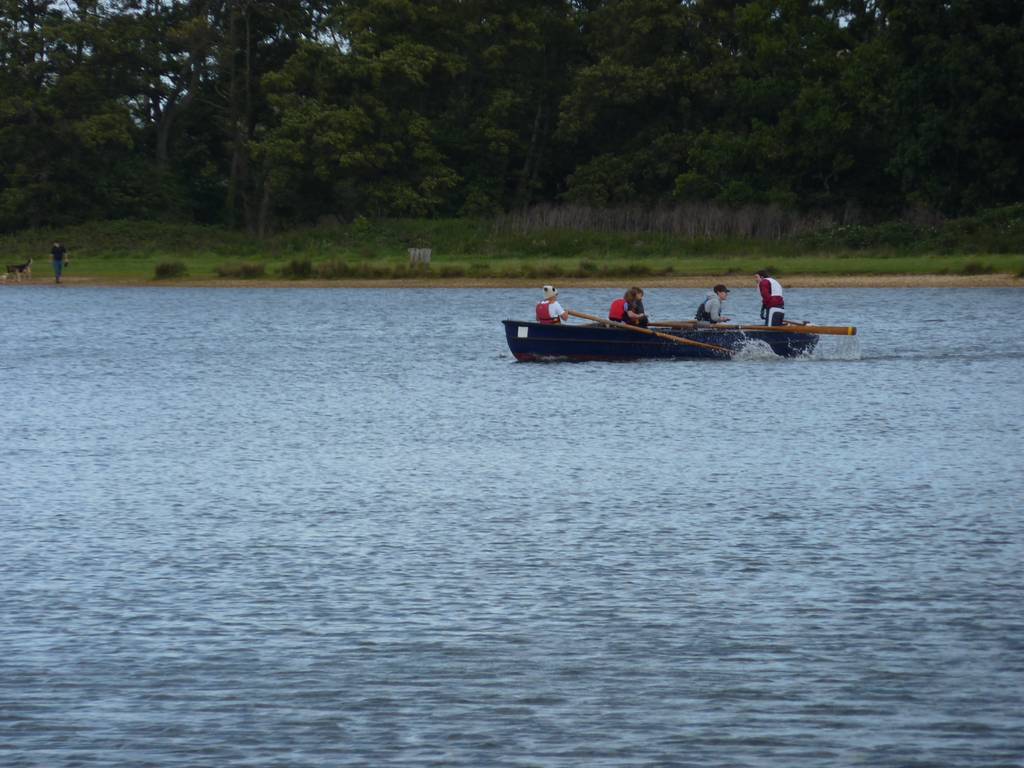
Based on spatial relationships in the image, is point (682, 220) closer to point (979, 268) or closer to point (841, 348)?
point (979, 268)

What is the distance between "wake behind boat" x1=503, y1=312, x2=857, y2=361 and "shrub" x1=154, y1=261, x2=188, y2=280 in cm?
3657

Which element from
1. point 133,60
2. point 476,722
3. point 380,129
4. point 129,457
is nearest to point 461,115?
point 380,129

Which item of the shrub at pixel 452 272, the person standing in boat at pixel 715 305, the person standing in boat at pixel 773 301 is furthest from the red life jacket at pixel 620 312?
the shrub at pixel 452 272

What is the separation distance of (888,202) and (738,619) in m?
68.1

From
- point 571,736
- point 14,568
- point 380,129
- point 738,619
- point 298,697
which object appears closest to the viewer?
point 571,736

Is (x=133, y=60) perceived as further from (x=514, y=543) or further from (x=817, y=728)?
(x=817, y=728)

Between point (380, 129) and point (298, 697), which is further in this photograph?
point (380, 129)

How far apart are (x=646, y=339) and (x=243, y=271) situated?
3770 cm

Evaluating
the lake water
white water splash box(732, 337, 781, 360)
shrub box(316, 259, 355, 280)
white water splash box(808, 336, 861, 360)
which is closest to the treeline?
shrub box(316, 259, 355, 280)

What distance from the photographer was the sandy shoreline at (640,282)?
6181cm

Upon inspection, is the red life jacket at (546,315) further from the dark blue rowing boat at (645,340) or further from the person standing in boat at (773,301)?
the person standing in boat at (773,301)

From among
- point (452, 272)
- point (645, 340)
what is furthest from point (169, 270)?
point (645, 340)

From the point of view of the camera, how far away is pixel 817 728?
30.9 ft

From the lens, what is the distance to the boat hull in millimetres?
35125
